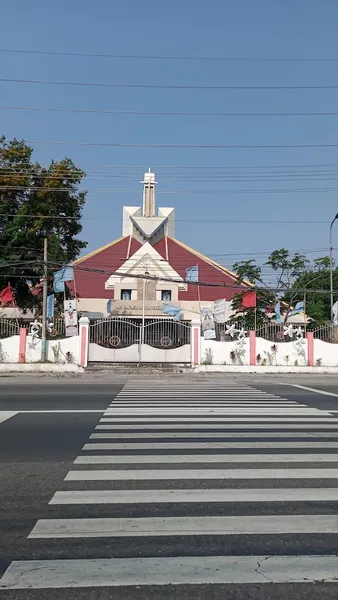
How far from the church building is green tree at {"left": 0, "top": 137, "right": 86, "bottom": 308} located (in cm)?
1045

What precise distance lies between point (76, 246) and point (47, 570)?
104 ft

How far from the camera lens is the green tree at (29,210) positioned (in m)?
28.9

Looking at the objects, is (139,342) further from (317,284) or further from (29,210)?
(317,284)

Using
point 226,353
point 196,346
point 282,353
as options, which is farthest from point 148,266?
point 282,353

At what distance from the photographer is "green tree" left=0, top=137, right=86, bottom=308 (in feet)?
94.8

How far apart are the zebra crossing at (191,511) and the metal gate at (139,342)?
17.0 meters

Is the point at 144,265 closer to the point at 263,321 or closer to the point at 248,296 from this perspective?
the point at 263,321

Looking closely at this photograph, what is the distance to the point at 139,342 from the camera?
26531mm

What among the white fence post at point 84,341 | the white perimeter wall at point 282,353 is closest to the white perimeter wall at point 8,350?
the white fence post at point 84,341

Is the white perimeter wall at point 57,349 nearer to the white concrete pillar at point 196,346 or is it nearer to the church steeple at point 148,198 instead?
the white concrete pillar at point 196,346

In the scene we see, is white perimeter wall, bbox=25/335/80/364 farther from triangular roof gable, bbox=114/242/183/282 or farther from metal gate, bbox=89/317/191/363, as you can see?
triangular roof gable, bbox=114/242/183/282

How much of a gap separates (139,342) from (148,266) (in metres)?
16.3

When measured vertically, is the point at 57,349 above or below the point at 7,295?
below

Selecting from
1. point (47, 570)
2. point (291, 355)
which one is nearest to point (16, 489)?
point (47, 570)
